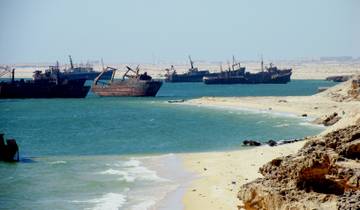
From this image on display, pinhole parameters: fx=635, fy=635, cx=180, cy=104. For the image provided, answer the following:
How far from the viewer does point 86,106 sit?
9475cm

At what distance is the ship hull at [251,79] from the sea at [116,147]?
277 ft

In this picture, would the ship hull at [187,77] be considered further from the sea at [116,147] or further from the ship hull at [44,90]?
the sea at [116,147]

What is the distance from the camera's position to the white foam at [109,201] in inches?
875

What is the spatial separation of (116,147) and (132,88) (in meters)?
69.6

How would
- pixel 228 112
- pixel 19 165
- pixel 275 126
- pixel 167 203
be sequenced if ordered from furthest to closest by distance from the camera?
1. pixel 228 112
2. pixel 275 126
3. pixel 19 165
4. pixel 167 203

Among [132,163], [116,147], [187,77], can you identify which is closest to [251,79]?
[187,77]

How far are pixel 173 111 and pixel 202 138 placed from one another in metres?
30.9

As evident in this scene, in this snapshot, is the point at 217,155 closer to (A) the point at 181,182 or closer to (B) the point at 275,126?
(A) the point at 181,182

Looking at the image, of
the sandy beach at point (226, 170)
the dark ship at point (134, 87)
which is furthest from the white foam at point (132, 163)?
the dark ship at point (134, 87)

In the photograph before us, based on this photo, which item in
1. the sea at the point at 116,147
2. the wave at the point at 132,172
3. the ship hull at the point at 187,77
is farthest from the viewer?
the ship hull at the point at 187,77

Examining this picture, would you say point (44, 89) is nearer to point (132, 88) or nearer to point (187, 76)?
point (132, 88)

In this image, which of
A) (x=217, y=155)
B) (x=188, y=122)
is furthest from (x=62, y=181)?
(x=188, y=122)

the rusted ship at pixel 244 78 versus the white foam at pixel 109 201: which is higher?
the white foam at pixel 109 201

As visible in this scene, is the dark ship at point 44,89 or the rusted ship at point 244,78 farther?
the rusted ship at point 244,78
